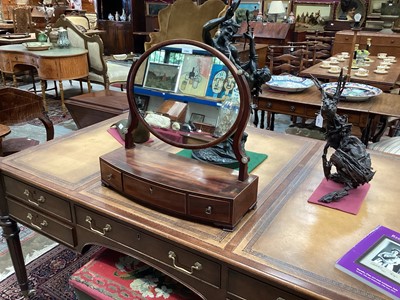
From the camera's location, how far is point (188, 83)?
1237 millimetres

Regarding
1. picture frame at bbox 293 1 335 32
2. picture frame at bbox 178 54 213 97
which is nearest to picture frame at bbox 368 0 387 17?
picture frame at bbox 293 1 335 32

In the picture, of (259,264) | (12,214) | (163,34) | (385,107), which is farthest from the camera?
(163,34)

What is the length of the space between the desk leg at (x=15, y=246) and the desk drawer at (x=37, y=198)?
6.5 inches

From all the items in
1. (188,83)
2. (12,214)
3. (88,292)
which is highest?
(188,83)

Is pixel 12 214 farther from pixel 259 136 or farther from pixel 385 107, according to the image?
pixel 385 107

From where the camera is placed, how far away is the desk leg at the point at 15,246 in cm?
159

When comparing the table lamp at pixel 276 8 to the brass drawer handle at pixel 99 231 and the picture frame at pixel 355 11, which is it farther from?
the brass drawer handle at pixel 99 231

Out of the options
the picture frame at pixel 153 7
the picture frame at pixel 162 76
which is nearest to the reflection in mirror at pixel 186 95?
the picture frame at pixel 162 76

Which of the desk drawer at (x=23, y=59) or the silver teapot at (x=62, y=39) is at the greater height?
the silver teapot at (x=62, y=39)

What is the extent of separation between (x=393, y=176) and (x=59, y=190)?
3.95ft

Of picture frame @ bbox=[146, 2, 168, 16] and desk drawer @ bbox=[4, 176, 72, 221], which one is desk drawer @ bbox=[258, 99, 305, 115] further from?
picture frame @ bbox=[146, 2, 168, 16]

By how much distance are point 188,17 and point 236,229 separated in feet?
15.7

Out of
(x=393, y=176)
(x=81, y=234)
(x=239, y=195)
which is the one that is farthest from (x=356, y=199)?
(x=81, y=234)

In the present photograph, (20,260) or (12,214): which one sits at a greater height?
(12,214)
